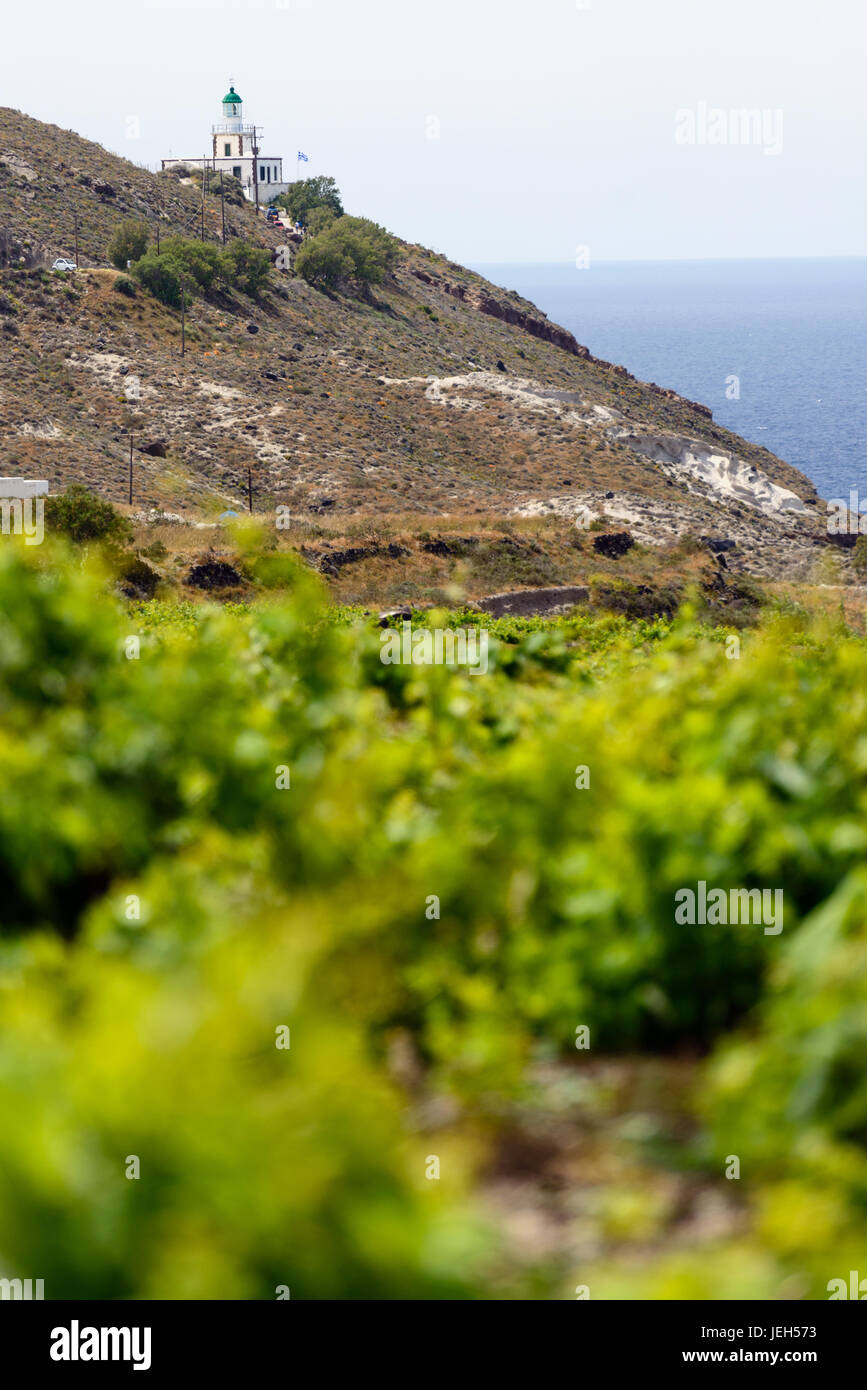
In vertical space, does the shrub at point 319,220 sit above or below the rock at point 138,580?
above

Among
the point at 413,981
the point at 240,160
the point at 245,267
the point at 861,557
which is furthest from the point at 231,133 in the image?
the point at 413,981

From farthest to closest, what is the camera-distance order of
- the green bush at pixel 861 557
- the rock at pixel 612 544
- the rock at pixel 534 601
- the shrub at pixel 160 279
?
the shrub at pixel 160 279 < the green bush at pixel 861 557 < the rock at pixel 612 544 < the rock at pixel 534 601

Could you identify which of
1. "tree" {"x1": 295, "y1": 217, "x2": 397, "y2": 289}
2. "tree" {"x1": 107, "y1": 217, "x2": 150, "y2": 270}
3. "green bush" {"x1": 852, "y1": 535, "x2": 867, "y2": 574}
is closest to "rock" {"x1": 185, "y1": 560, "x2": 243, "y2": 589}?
"green bush" {"x1": 852, "y1": 535, "x2": 867, "y2": 574}

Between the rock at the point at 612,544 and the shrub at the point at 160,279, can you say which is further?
the shrub at the point at 160,279

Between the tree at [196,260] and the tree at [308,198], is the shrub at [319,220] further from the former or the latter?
the tree at [196,260]

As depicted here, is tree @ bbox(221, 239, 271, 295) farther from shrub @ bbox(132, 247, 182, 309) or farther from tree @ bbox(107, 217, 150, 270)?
shrub @ bbox(132, 247, 182, 309)

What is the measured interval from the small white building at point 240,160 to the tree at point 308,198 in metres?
1.90

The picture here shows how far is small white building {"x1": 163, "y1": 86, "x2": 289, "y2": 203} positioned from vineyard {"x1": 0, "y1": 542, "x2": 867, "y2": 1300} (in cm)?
11328

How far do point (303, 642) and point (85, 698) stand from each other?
78cm

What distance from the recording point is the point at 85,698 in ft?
13.5

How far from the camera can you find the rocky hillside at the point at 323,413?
54.0m

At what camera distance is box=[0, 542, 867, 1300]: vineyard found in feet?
5.72

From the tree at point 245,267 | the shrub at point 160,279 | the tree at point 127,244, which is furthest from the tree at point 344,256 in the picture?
the shrub at point 160,279
